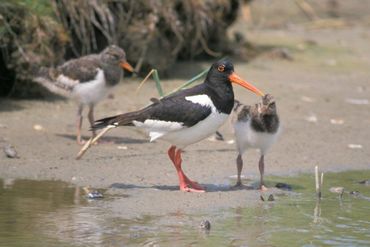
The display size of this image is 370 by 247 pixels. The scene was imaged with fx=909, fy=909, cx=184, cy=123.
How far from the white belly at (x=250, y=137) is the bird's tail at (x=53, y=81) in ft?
8.13

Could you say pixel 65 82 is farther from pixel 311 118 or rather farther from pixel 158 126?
pixel 311 118

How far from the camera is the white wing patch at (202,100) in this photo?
800 cm

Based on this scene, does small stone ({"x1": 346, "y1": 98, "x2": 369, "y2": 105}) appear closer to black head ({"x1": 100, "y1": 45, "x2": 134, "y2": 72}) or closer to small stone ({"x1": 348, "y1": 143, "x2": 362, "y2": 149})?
small stone ({"x1": 348, "y1": 143, "x2": 362, "y2": 149})

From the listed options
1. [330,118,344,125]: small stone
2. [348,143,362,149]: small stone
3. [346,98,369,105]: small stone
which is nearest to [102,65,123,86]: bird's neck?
[348,143,362,149]: small stone

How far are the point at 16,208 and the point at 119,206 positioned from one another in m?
0.85

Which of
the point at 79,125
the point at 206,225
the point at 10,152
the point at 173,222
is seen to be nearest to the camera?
the point at 206,225

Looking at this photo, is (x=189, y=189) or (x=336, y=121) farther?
(x=336, y=121)

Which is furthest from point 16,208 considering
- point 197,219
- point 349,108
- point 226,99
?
point 349,108

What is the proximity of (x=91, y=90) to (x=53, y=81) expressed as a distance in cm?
48

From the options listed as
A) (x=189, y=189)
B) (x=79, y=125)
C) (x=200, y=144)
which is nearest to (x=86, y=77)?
(x=79, y=125)

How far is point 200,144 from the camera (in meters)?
10.1

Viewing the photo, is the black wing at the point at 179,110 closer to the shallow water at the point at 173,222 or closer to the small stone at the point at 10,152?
the shallow water at the point at 173,222

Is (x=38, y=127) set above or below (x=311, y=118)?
below

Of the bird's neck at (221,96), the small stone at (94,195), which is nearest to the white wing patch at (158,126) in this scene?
the bird's neck at (221,96)
